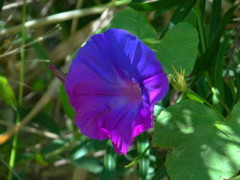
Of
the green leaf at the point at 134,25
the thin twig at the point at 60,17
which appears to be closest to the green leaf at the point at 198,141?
the green leaf at the point at 134,25

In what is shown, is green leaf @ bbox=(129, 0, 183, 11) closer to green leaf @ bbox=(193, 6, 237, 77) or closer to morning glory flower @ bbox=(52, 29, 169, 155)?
green leaf @ bbox=(193, 6, 237, 77)

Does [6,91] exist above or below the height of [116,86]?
below

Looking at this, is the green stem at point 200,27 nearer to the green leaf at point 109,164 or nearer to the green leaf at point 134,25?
the green leaf at point 134,25

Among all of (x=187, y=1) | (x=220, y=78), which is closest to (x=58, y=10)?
(x=187, y=1)

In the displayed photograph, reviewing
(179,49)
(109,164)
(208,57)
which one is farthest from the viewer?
(109,164)

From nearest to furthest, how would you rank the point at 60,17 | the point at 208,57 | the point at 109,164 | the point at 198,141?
1. the point at 198,141
2. the point at 208,57
3. the point at 109,164
4. the point at 60,17

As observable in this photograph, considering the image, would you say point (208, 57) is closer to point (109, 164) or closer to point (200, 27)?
point (200, 27)

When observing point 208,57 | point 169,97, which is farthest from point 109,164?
point 208,57

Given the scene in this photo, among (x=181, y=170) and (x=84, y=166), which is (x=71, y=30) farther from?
(x=181, y=170)
